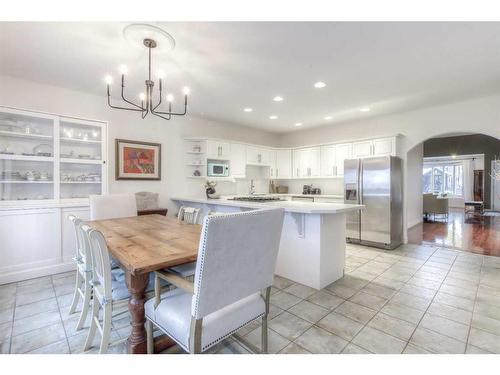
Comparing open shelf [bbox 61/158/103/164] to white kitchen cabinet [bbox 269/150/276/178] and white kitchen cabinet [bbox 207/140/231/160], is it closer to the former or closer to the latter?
white kitchen cabinet [bbox 207/140/231/160]

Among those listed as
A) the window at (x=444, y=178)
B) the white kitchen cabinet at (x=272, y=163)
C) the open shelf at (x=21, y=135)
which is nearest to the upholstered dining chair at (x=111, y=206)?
the open shelf at (x=21, y=135)

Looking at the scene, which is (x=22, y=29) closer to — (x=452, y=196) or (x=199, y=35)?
(x=199, y=35)

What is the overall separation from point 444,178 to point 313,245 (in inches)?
471

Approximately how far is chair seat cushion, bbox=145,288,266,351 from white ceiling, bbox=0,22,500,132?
6.97 feet

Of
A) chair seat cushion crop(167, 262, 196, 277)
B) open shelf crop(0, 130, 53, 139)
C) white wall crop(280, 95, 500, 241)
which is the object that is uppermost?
white wall crop(280, 95, 500, 241)

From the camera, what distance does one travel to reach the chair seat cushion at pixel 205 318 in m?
1.33

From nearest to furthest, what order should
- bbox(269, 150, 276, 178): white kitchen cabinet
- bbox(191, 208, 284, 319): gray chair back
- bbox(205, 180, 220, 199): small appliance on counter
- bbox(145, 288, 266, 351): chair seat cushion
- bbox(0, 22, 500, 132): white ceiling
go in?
bbox(191, 208, 284, 319): gray chair back
bbox(145, 288, 266, 351): chair seat cushion
bbox(0, 22, 500, 132): white ceiling
bbox(205, 180, 220, 199): small appliance on counter
bbox(269, 150, 276, 178): white kitchen cabinet

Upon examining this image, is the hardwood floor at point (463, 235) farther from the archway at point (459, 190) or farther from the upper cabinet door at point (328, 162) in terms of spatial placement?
the upper cabinet door at point (328, 162)

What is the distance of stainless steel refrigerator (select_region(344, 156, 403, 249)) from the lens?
444 centimetres

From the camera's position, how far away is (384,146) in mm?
4754

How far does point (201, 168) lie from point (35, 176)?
258 centimetres

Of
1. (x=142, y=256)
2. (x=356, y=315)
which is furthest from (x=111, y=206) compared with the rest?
(x=356, y=315)

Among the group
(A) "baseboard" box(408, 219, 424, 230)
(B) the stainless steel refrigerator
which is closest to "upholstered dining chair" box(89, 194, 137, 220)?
(B) the stainless steel refrigerator

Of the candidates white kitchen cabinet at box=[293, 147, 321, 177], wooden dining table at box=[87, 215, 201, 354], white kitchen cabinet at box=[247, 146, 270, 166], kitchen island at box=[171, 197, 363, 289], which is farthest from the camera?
white kitchen cabinet at box=[293, 147, 321, 177]
